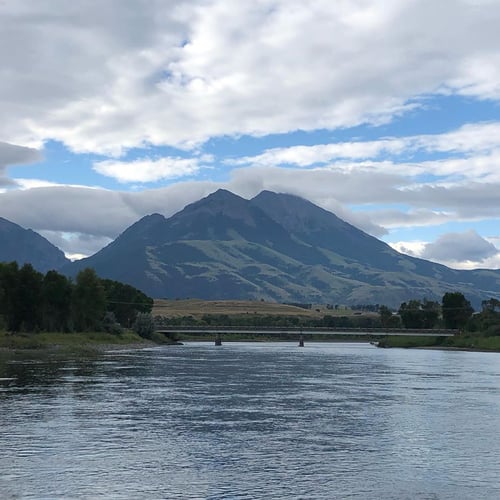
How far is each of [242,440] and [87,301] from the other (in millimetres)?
143894

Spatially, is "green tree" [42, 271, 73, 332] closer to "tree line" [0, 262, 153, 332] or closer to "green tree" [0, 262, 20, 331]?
"tree line" [0, 262, 153, 332]

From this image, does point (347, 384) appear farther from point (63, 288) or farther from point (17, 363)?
point (63, 288)

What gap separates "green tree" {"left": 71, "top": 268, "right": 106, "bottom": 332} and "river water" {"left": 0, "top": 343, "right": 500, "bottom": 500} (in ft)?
321

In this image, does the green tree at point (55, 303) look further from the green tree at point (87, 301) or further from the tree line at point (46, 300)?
the green tree at point (87, 301)

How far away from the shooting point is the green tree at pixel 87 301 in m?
182

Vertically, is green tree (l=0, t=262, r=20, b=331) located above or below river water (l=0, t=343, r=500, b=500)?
above

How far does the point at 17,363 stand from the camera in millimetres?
108438

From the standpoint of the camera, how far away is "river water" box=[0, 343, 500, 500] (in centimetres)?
3347

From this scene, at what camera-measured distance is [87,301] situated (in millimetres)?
183875

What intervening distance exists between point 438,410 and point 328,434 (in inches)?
715

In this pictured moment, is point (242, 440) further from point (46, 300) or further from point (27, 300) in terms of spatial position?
point (46, 300)

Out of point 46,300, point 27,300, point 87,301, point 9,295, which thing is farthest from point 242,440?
point 87,301

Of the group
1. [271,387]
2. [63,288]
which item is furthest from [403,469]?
[63,288]

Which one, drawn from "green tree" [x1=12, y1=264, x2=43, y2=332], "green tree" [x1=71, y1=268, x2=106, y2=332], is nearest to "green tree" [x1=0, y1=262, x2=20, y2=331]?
"green tree" [x1=12, y1=264, x2=43, y2=332]
